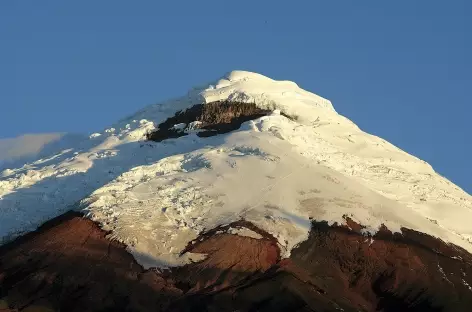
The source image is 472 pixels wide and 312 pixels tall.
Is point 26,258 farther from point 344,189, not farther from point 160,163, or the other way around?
point 344,189

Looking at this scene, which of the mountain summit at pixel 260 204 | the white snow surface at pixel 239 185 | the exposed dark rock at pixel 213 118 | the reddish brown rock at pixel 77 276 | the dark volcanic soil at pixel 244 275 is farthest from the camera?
the exposed dark rock at pixel 213 118

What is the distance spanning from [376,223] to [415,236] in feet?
12.0

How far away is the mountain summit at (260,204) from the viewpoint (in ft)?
299

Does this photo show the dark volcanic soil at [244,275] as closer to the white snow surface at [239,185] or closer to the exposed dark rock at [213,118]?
the white snow surface at [239,185]

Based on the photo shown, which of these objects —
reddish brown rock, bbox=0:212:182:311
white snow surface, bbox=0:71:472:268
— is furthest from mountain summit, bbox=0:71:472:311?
reddish brown rock, bbox=0:212:182:311

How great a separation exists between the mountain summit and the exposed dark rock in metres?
0.21

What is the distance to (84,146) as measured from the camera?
124500 mm

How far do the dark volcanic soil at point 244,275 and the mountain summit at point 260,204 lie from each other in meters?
0.18

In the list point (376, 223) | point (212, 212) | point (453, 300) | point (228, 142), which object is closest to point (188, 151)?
point (228, 142)

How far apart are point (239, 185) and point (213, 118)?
19.7 m

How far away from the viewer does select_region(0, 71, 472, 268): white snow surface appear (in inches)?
3824

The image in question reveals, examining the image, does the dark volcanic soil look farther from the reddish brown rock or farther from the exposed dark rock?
the exposed dark rock

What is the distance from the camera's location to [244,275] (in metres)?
90.0

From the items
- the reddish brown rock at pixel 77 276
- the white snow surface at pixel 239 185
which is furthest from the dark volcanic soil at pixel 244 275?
the white snow surface at pixel 239 185
